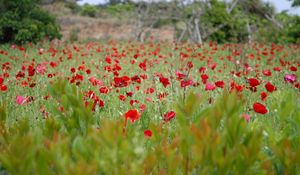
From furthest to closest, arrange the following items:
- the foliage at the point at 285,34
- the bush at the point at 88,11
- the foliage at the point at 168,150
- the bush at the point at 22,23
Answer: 1. the bush at the point at 88,11
2. the foliage at the point at 285,34
3. the bush at the point at 22,23
4. the foliage at the point at 168,150

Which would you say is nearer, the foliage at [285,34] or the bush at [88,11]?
the foliage at [285,34]

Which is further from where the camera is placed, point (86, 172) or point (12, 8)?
point (12, 8)

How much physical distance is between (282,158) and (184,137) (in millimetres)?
359

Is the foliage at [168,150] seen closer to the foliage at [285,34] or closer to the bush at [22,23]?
the bush at [22,23]

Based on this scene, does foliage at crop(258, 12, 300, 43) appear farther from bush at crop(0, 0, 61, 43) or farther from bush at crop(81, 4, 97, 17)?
bush at crop(81, 4, 97, 17)

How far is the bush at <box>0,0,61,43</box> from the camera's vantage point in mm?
12477

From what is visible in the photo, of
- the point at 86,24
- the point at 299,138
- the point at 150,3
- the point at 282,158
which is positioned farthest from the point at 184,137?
the point at 86,24

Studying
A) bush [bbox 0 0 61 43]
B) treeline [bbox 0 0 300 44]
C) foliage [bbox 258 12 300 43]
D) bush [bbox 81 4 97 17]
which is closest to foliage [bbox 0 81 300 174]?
treeline [bbox 0 0 300 44]

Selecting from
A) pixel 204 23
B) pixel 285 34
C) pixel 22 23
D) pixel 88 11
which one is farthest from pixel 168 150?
pixel 88 11

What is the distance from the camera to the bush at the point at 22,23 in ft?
40.9

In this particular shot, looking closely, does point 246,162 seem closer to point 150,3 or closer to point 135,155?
point 135,155

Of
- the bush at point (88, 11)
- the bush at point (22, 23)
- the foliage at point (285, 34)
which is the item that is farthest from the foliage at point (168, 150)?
the bush at point (88, 11)

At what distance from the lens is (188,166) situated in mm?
1332

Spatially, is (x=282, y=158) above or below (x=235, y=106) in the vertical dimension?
below
